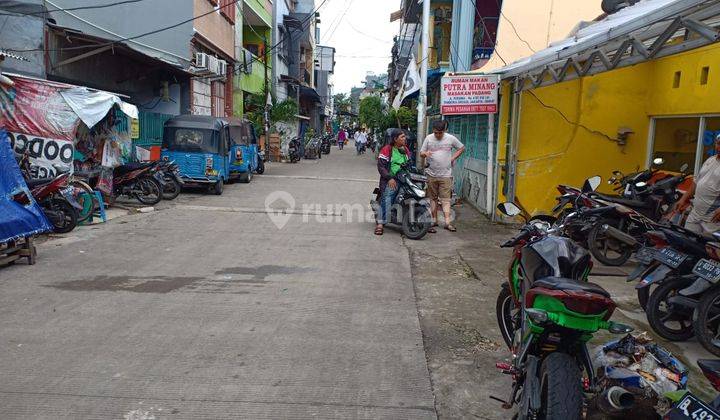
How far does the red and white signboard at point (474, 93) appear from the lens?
11.0 meters

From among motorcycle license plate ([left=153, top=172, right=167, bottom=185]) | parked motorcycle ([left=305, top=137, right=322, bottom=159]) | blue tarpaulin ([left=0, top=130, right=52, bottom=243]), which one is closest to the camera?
blue tarpaulin ([left=0, top=130, right=52, bottom=243])

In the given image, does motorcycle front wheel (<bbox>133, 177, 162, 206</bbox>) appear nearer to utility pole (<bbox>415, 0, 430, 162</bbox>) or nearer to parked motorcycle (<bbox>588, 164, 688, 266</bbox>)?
utility pole (<bbox>415, 0, 430, 162</bbox>)

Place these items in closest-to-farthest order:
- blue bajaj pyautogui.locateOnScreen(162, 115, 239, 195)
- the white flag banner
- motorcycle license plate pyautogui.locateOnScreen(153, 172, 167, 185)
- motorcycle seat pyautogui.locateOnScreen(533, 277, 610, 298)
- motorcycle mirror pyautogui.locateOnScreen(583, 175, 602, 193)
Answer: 1. motorcycle seat pyautogui.locateOnScreen(533, 277, 610, 298)
2. motorcycle mirror pyautogui.locateOnScreen(583, 175, 602, 193)
3. motorcycle license plate pyautogui.locateOnScreen(153, 172, 167, 185)
4. blue bajaj pyautogui.locateOnScreen(162, 115, 239, 195)
5. the white flag banner

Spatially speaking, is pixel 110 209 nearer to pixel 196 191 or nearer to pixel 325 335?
pixel 196 191

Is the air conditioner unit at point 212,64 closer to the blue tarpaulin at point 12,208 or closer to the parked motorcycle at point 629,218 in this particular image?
the blue tarpaulin at point 12,208

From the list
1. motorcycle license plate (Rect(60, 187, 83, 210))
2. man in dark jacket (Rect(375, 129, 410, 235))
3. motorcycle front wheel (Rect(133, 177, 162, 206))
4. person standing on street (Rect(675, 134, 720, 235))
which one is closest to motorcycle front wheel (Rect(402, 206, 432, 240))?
man in dark jacket (Rect(375, 129, 410, 235))

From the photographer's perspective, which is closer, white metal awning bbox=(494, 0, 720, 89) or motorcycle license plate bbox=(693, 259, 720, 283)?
motorcycle license plate bbox=(693, 259, 720, 283)

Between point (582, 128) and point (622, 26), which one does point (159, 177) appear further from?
point (622, 26)

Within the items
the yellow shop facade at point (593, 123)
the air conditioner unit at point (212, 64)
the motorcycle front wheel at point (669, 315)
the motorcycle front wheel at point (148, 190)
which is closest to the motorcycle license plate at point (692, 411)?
the motorcycle front wheel at point (669, 315)

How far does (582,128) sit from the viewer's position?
1040cm

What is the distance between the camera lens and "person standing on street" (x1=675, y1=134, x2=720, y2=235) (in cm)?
592

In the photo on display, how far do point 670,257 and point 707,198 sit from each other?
4.58ft

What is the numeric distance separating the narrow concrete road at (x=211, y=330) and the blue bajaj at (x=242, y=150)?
785cm

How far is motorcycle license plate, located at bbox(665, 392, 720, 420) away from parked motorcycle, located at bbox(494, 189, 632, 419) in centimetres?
39
